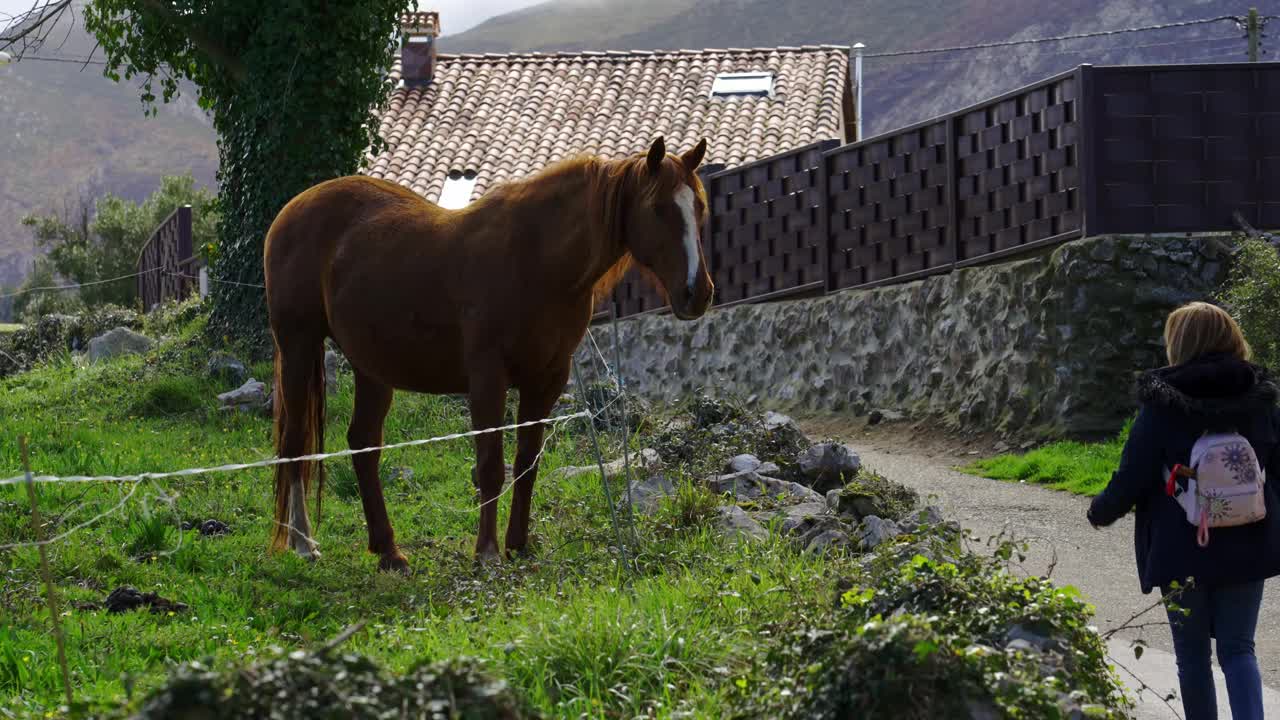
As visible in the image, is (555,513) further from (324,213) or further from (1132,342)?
(1132,342)

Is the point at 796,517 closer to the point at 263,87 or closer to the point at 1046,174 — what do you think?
the point at 1046,174

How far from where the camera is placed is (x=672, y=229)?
599cm

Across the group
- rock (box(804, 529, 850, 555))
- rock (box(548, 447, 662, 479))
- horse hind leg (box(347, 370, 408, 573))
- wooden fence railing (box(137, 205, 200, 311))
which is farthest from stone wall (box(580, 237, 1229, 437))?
wooden fence railing (box(137, 205, 200, 311))

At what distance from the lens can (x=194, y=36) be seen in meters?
14.0

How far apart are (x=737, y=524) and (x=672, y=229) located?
60.6 inches

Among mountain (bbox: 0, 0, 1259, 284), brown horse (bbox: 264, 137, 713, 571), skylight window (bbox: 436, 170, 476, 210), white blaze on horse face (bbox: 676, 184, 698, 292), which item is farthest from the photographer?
mountain (bbox: 0, 0, 1259, 284)

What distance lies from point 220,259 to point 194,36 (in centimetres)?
232

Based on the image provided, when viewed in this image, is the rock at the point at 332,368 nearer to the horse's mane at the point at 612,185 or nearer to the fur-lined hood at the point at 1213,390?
the horse's mane at the point at 612,185

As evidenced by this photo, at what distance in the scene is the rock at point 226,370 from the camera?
504 inches

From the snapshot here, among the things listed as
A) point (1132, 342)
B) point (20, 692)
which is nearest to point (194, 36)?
point (1132, 342)

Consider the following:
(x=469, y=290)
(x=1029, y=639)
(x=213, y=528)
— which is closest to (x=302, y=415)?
(x=213, y=528)

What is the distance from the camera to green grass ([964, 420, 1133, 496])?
959cm

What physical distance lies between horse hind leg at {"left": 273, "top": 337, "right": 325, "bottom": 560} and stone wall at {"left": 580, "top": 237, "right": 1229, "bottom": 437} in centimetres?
429

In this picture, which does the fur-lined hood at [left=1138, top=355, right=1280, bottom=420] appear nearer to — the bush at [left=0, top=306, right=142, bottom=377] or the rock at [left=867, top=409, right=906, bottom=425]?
the rock at [left=867, top=409, right=906, bottom=425]
